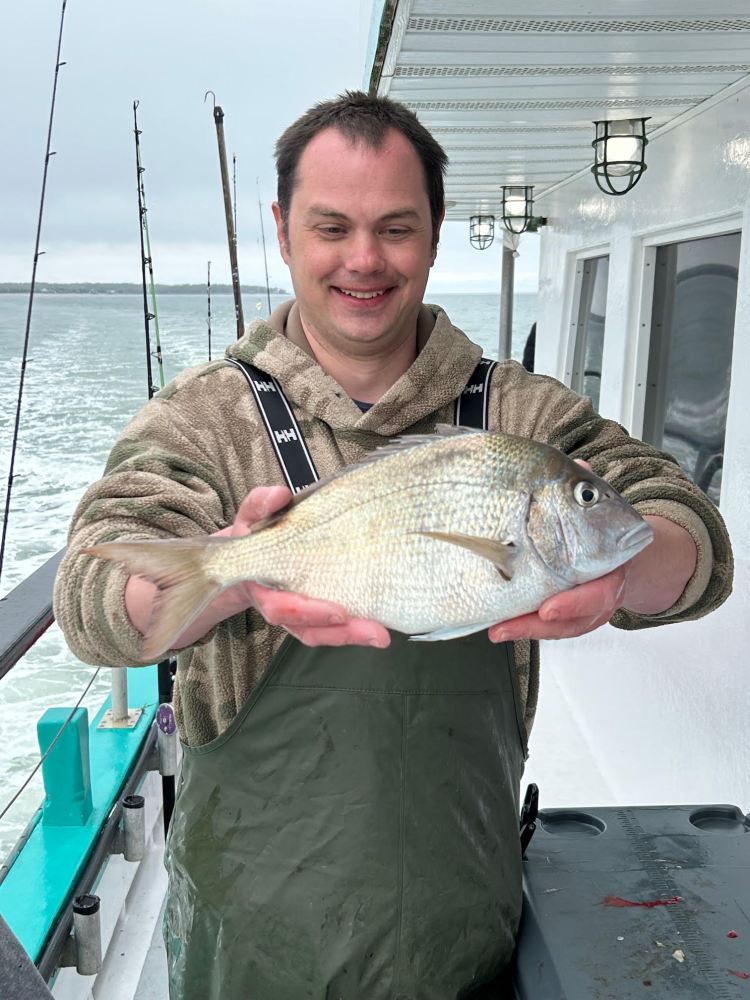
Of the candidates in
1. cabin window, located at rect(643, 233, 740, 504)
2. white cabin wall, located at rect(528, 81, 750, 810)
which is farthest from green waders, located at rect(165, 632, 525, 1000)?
cabin window, located at rect(643, 233, 740, 504)

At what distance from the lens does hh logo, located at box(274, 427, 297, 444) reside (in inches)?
70.9

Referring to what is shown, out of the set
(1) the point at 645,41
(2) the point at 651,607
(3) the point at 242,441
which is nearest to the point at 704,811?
(2) the point at 651,607

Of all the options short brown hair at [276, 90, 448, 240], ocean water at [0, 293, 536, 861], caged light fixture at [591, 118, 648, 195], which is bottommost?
Answer: ocean water at [0, 293, 536, 861]

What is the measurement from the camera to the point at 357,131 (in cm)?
175

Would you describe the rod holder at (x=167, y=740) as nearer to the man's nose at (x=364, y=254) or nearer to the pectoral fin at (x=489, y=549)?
the man's nose at (x=364, y=254)

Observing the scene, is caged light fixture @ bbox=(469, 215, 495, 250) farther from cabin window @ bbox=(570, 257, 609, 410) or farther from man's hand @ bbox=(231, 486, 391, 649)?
man's hand @ bbox=(231, 486, 391, 649)

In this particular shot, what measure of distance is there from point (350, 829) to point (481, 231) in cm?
818

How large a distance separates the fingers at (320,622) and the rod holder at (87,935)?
2039 mm

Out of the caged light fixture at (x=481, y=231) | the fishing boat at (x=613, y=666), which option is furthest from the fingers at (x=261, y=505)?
the caged light fixture at (x=481, y=231)

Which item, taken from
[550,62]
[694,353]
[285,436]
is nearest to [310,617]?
[285,436]

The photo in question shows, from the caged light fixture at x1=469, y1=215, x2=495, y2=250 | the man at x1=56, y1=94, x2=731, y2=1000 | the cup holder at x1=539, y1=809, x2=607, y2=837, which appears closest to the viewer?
the man at x1=56, y1=94, x2=731, y2=1000

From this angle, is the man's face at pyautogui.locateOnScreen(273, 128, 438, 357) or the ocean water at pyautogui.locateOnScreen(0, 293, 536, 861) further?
the ocean water at pyautogui.locateOnScreen(0, 293, 536, 861)

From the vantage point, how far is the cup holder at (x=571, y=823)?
2.24 metres

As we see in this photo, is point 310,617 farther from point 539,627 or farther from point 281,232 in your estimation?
point 281,232
